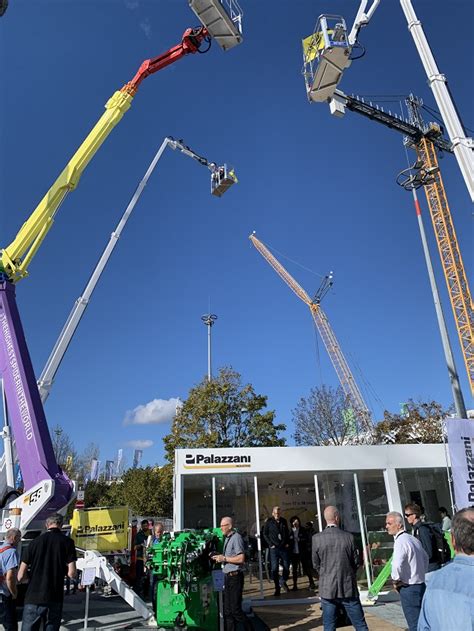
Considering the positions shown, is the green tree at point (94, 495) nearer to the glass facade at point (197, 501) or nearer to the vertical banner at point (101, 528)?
the vertical banner at point (101, 528)

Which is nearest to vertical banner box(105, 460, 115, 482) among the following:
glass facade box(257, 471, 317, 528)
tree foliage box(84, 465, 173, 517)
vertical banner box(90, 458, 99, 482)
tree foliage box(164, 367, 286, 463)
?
vertical banner box(90, 458, 99, 482)

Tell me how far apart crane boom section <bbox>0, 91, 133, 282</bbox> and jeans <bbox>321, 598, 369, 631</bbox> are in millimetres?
8884

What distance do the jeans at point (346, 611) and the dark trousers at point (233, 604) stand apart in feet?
5.16

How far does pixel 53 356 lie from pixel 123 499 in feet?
99.0

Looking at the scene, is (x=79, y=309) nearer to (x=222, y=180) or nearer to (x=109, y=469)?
(x=222, y=180)

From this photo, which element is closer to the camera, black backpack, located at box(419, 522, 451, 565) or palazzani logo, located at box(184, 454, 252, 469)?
black backpack, located at box(419, 522, 451, 565)

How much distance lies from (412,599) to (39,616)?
3.83 metres

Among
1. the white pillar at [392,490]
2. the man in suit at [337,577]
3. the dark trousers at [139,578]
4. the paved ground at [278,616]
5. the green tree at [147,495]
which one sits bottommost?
the paved ground at [278,616]

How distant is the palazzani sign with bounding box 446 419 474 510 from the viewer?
7.95 metres

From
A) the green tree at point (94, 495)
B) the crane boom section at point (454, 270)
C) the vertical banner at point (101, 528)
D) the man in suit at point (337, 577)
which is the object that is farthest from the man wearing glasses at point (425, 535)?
the green tree at point (94, 495)

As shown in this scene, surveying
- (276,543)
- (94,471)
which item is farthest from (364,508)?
(94,471)

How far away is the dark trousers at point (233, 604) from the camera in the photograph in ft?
20.2

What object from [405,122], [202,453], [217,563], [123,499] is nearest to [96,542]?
[202,453]

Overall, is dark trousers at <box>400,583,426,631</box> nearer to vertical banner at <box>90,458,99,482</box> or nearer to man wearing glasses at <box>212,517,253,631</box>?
man wearing glasses at <box>212,517,253,631</box>
